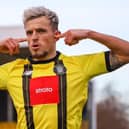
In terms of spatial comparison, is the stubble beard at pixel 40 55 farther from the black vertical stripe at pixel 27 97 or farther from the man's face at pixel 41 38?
the black vertical stripe at pixel 27 97

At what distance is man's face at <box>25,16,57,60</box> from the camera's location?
13.3 ft

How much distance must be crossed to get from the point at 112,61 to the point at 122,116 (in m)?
29.5

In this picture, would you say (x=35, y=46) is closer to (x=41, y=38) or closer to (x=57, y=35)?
(x=41, y=38)

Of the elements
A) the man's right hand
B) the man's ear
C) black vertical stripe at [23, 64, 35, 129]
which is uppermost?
the man's ear

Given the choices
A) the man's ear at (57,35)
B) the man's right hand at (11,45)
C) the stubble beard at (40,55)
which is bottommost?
the stubble beard at (40,55)

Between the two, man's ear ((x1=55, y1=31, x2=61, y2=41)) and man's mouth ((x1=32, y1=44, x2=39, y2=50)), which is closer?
Answer: man's mouth ((x1=32, y1=44, x2=39, y2=50))

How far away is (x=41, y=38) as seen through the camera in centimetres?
409

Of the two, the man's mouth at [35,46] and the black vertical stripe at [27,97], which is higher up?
the man's mouth at [35,46]

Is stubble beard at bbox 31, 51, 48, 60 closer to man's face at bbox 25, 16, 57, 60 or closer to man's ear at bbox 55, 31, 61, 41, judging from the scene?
man's face at bbox 25, 16, 57, 60

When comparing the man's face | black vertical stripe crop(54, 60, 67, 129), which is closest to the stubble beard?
the man's face

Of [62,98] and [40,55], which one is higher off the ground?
[40,55]

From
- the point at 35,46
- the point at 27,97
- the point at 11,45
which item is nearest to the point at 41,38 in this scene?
the point at 35,46

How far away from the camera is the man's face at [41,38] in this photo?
4066 millimetres

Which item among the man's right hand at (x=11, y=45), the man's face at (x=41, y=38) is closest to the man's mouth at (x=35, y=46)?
the man's face at (x=41, y=38)
